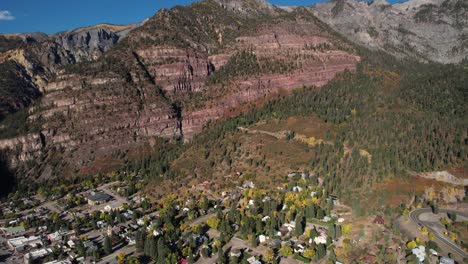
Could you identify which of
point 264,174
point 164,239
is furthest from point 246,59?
point 164,239

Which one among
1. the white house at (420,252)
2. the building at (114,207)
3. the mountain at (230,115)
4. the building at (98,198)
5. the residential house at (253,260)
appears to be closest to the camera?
the white house at (420,252)

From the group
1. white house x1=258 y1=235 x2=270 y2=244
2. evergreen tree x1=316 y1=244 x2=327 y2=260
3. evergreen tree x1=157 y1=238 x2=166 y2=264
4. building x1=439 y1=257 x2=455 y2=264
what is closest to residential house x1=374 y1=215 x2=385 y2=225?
building x1=439 y1=257 x2=455 y2=264

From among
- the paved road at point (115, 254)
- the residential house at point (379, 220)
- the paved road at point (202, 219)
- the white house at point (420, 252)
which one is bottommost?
the paved road at point (115, 254)

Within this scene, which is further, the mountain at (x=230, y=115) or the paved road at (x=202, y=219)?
the mountain at (x=230, y=115)

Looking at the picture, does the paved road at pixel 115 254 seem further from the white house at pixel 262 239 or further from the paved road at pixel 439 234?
the paved road at pixel 439 234

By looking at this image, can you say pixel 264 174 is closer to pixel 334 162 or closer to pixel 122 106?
pixel 334 162

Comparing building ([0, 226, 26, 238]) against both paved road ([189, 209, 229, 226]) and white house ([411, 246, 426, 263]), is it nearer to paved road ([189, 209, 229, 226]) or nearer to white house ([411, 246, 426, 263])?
paved road ([189, 209, 229, 226])

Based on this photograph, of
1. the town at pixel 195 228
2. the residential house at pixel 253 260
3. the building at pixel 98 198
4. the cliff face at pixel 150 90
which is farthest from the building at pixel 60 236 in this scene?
the cliff face at pixel 150 90
